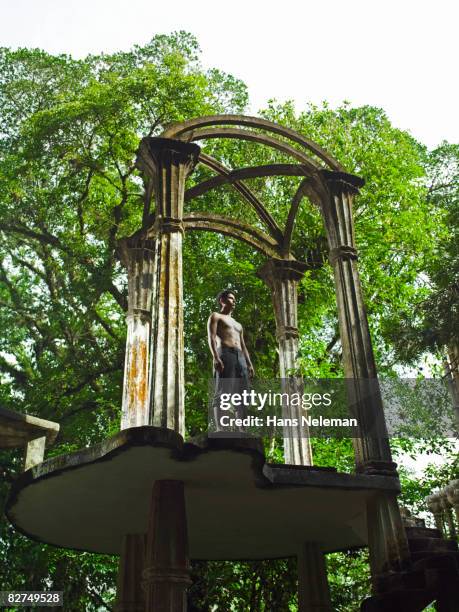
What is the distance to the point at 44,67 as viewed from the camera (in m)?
19.3

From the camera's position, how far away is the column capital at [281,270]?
12.2 metres

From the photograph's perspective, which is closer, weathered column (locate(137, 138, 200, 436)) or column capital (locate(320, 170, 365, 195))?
weathered column (locate(137, 138, 200, 436))

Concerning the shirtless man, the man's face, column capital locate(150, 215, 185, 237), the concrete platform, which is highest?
column capital locate(150, 215, 185, 237)

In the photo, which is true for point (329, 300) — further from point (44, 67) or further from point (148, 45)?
point (44, 67)

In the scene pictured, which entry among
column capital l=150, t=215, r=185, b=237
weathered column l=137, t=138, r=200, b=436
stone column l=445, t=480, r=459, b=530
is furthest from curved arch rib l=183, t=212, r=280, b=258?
stone column l=445, t=480, r=459, b=530

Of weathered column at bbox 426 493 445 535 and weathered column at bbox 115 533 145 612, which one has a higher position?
weathered column at bbox 426 493 445 535

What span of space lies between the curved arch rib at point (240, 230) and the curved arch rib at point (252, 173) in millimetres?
553

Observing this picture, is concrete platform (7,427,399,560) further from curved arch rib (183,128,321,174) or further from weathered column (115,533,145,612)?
curved arch rib (183,128,321,174)

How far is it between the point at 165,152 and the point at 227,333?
2.90m

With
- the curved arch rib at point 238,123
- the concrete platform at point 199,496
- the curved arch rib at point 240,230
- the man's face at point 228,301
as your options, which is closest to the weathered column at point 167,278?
the curved arch rib at point 238,123

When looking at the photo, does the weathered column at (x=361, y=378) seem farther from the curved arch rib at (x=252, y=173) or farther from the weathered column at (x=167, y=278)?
the weathered column at (x=167, y=278)

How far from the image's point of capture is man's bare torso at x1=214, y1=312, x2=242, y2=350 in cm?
835

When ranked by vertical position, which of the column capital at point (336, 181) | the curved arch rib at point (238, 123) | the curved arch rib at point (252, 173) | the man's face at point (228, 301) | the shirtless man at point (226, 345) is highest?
the curved arch rib at point (252, 173)

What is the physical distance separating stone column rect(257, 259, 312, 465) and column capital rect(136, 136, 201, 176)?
3407 millimetres
